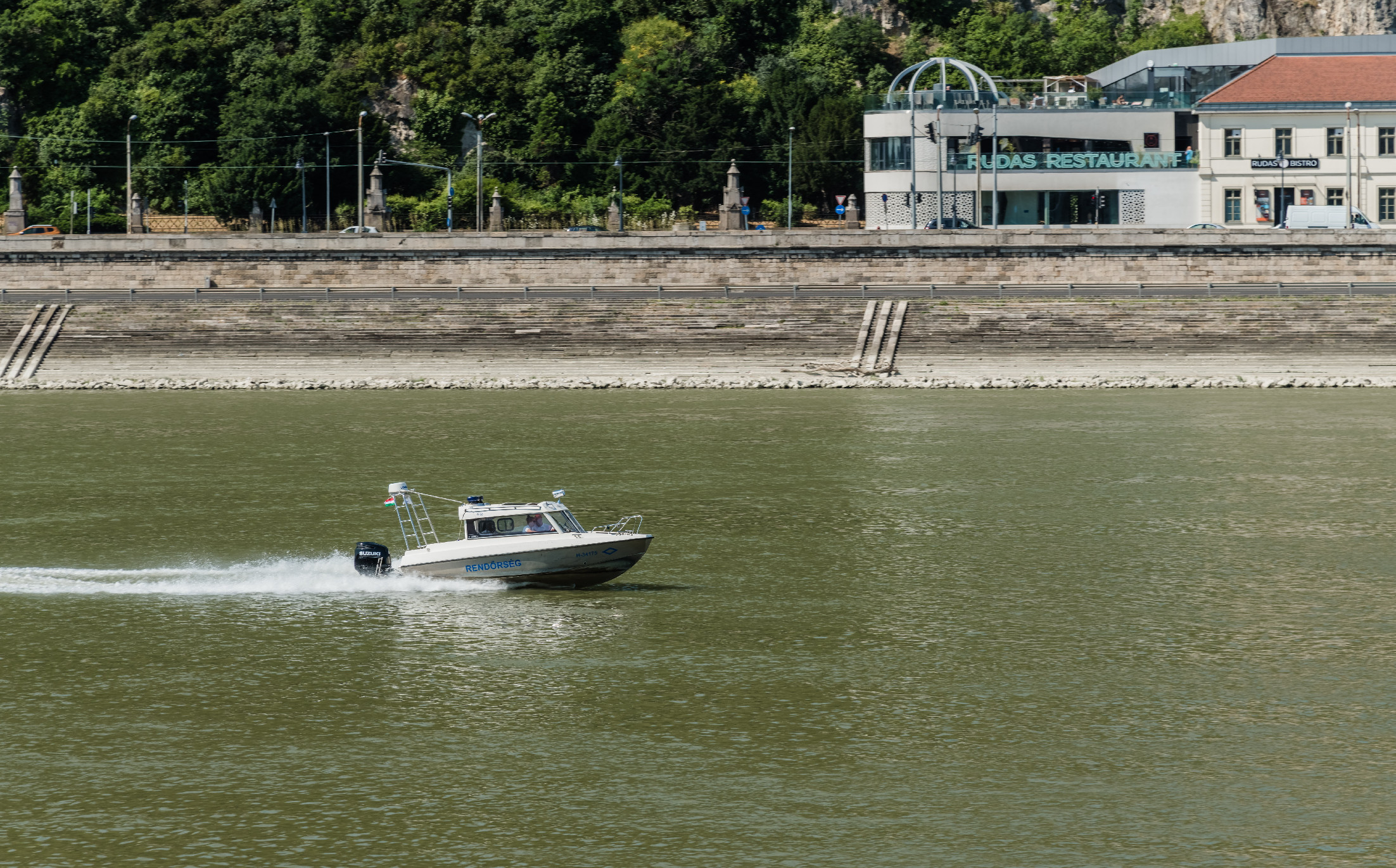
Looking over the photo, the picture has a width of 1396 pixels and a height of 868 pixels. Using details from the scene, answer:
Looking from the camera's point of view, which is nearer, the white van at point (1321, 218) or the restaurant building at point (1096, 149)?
the white van at point (1321, 218)

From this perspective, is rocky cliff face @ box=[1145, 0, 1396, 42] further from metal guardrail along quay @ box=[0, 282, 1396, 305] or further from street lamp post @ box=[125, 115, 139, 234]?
Answer: street lamp post @ box=[125, 115, 139, 234]

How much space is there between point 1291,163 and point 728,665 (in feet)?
261

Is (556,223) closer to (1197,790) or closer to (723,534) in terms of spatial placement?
(723,534)

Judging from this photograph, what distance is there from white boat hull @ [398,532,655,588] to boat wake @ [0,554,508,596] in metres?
0.29

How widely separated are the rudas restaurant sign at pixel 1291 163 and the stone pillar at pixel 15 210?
74.6m

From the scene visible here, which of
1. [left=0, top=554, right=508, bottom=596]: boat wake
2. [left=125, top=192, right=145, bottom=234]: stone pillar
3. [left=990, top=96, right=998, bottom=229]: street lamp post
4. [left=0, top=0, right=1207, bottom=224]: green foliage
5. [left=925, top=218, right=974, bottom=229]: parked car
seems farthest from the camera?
[left=0, top=0, right=1207, bottom=224]: green foliage

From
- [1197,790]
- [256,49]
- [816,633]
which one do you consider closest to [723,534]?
[816,633]

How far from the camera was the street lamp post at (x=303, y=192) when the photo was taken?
11281 cm

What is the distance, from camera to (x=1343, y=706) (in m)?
25.6

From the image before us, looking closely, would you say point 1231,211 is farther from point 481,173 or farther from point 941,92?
point 481,173

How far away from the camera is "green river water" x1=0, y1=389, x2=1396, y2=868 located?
21.3m

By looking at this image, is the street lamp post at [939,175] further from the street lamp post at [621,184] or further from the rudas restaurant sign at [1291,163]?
the street lamp post at [621,184]

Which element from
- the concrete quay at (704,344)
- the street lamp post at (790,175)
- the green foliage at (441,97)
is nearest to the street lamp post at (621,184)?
the green foliage at (441,97)

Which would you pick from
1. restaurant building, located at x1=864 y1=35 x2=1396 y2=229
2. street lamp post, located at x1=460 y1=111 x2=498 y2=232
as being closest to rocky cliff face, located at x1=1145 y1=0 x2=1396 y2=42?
restaurant building, located at x1=864 y1=35 x2=1396 y2=229
